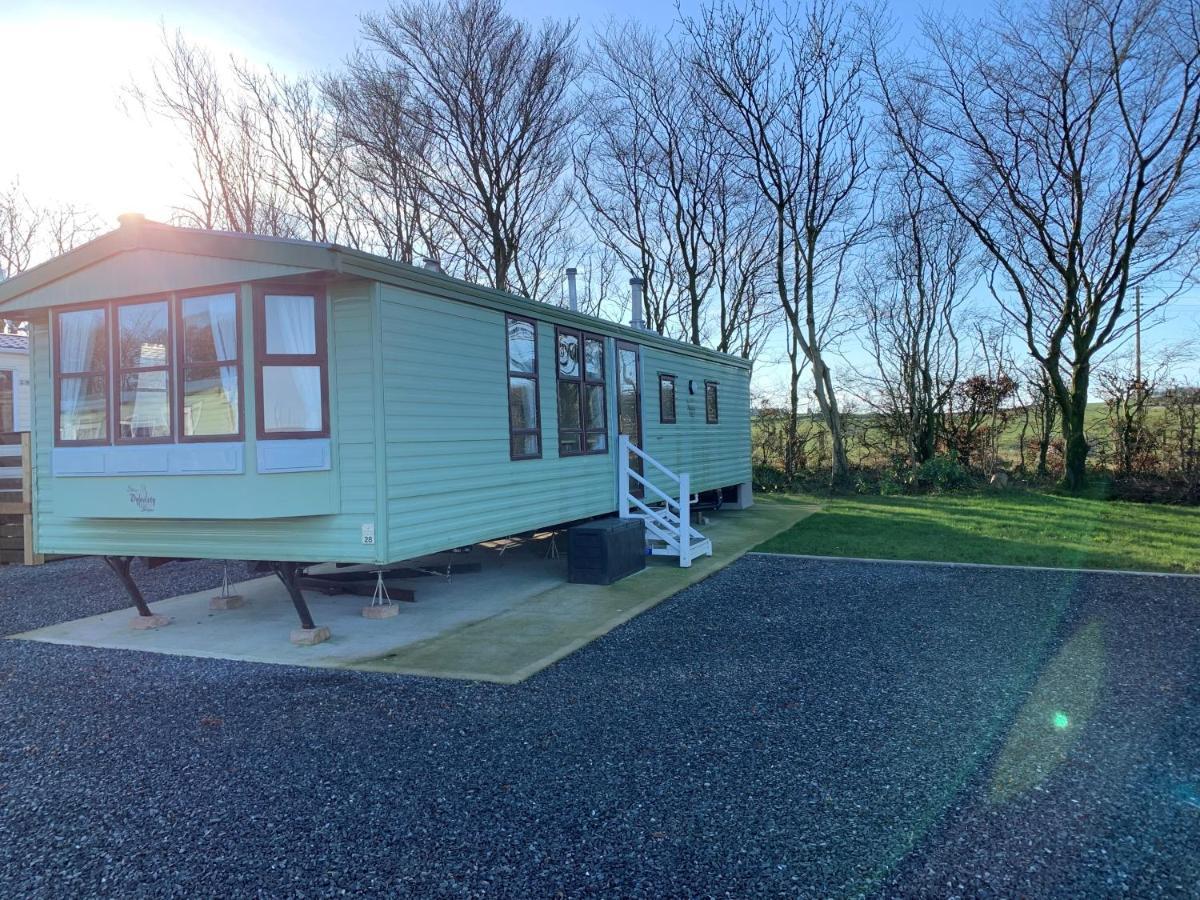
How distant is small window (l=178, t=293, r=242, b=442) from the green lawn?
5821 mm

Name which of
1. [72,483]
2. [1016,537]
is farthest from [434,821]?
[1016,537]

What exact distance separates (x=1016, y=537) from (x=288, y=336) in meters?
8.23

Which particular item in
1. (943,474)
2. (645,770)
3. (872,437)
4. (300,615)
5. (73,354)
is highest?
(73,354)

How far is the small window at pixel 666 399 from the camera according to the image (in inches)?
378

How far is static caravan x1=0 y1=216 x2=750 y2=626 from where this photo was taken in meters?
4.91

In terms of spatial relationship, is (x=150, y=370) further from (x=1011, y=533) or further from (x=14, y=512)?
(x=1011, y=533)

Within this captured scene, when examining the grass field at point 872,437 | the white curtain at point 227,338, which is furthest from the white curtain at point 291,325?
the grass field at point 872,437

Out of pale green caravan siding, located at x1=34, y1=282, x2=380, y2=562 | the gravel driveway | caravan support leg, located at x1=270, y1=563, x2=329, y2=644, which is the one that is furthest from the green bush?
caravan support leg, located at x1=270, y1=563, x2=329, y2=644

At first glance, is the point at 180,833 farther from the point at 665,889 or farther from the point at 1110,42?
the point at 1110,42

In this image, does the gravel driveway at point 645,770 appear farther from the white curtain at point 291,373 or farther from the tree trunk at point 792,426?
the tree trunk at point 792,426

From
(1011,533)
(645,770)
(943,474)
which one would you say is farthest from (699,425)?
(645,770)

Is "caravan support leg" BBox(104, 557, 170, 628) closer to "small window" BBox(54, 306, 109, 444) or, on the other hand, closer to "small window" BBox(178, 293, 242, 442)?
"small window" BBox(54, 306, 109, 444)

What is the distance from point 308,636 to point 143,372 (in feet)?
6.92

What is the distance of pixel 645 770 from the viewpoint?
3055 millimetres
